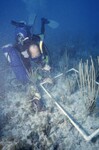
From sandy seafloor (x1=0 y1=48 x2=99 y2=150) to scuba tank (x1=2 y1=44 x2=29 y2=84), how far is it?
23.4 inches

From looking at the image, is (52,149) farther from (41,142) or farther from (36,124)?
(36,124)

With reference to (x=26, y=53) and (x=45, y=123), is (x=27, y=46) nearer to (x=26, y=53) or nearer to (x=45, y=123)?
(x=26, y=53)

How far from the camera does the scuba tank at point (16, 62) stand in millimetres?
6051

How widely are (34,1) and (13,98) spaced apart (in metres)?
30.6

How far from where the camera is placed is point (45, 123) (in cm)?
441

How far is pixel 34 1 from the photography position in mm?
32562

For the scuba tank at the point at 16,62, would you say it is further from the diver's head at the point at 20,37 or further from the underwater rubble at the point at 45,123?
the underwater rubble at the point at 45,123

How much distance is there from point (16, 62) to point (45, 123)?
270cm

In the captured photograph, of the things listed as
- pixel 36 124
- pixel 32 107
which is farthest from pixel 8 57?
pixel 36 124

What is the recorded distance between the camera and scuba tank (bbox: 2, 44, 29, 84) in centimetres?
605

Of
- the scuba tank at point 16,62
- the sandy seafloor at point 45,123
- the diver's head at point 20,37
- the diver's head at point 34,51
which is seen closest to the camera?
the sandy seafloor at point 45,123

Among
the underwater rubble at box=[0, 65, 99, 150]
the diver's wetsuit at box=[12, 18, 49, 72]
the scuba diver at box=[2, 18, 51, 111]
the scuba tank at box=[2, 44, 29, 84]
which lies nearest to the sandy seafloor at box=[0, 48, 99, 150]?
the underwater rubble at box=[0, 65, 99, 150]

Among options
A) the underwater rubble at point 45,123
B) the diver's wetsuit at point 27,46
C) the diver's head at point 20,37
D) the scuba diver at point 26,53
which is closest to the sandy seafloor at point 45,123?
the underwater rubble at point 45,123

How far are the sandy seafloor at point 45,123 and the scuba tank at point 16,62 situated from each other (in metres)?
0.60
